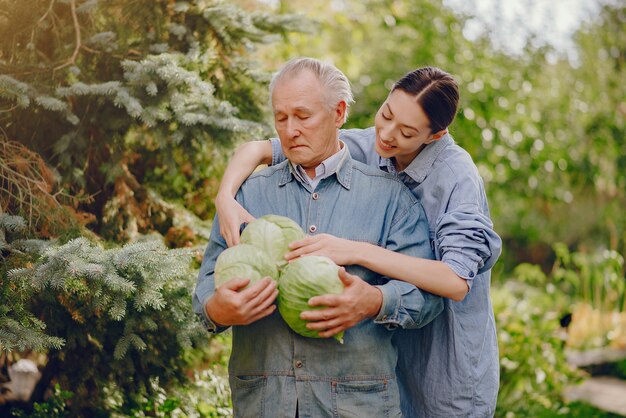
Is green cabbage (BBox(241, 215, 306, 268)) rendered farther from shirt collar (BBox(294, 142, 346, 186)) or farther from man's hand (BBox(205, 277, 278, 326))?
shirt collar (BBox(294, 142, 346, 186))

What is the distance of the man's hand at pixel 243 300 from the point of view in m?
2.14

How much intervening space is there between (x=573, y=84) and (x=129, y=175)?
7.37 m

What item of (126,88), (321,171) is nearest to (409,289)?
(321,171)

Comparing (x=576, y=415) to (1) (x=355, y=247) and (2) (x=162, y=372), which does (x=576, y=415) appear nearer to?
(2) (x=162, y=372)

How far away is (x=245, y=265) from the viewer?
7.14ft

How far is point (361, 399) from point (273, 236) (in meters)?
0.63

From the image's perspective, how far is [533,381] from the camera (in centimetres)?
555

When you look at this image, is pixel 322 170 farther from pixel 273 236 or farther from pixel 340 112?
pixel 273 236

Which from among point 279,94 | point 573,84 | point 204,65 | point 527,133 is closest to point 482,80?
point 527,133

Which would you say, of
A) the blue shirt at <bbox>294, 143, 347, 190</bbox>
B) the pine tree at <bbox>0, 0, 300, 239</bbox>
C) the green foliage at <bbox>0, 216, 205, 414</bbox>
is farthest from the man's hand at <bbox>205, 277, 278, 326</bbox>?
the pine tree at <bbox>0, 0, 300, 239</bbox>

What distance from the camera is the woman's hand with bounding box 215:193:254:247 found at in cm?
241

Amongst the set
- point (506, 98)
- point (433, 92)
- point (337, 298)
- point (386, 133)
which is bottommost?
point (506, 98)

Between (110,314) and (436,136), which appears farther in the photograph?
(110,314)

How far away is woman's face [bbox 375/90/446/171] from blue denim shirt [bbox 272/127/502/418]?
0.10m
